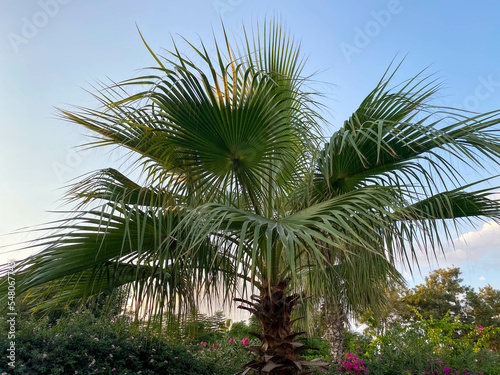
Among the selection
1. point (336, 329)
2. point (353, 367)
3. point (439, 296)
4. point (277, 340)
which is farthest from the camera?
Answer: point (439, 296)

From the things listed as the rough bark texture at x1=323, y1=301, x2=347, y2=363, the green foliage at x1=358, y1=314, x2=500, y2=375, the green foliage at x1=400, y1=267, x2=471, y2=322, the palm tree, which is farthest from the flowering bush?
the green foliage at x1=400, y1=267, x2=471, y2=322

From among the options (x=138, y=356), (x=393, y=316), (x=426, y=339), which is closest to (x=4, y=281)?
(x=138, y=356)

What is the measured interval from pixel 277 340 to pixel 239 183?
1464 mm

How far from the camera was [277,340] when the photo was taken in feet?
10.2

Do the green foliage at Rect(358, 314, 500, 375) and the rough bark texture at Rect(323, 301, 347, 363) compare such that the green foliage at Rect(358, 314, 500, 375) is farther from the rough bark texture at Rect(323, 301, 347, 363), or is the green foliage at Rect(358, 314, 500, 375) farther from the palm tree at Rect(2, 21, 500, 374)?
the palm tree at Rect(2, 21, 500, 374)

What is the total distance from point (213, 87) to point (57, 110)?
5.16 ft

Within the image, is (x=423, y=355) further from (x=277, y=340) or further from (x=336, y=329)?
(x=277, y=340)

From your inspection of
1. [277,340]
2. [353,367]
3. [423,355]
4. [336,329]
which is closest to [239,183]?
[277,340]

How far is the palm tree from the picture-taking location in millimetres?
2887

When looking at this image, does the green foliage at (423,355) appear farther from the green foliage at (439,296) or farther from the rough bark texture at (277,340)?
the green foliage at (439,296)

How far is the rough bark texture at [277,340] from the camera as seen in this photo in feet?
9.92

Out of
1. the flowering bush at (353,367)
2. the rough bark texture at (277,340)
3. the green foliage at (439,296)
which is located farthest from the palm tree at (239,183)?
the green foliage at (439,296)

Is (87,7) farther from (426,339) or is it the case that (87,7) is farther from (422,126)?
(426,339)

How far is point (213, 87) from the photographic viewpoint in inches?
119
